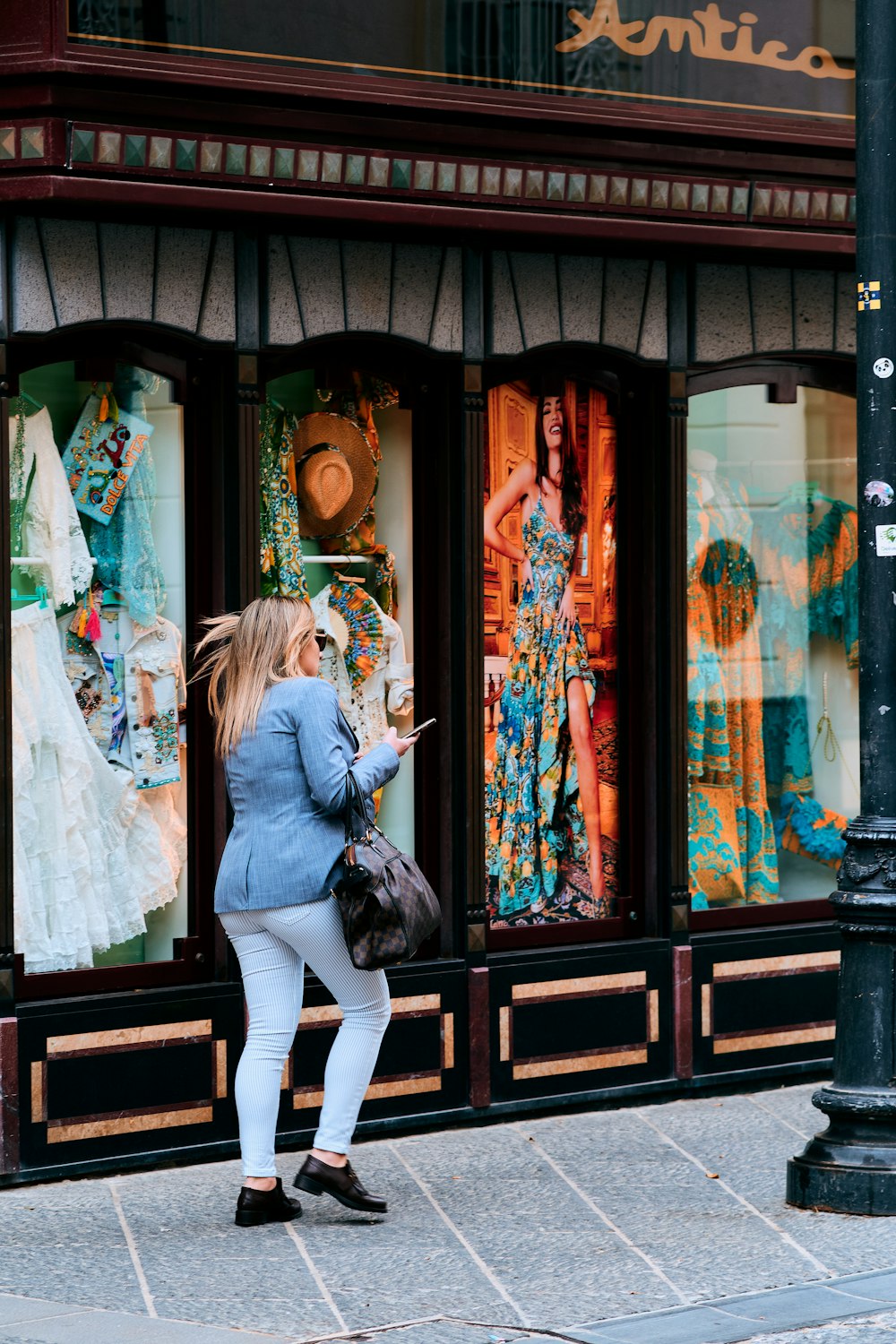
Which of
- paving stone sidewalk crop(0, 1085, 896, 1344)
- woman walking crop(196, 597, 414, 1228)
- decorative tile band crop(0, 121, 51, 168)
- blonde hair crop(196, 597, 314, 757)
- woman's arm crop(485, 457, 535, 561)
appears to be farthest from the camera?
woman's arm crop(485, 457, 535, 561)

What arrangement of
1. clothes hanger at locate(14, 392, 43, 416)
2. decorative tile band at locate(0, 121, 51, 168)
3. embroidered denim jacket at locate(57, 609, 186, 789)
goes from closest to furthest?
1. decorative tile band at locate(0, 121, 51, 168)
2. clothes hanger at locate(14, 392, 43, 416)
3. embroidered denim jacket at locate(57, 609, 186, 789)

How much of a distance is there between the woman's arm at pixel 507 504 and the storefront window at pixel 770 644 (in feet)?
2.59

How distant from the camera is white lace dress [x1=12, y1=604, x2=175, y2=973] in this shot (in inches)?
279

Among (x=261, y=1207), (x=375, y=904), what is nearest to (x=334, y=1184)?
(x=261, y=1207)

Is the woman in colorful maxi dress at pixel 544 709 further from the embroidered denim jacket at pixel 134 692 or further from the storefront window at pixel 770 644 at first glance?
the embroidered denim jacket at pixel 134 692

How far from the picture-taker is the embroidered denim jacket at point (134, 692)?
7.34m

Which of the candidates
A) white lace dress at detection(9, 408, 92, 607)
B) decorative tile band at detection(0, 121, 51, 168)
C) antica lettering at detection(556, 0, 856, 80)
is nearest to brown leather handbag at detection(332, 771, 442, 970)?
white lace dress at detection(9, 408, 92, 607)

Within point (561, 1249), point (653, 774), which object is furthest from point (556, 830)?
point (561, 1249)

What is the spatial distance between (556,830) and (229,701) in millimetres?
2359

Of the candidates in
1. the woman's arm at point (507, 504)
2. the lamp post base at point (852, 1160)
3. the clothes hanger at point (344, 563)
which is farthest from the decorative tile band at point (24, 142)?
the lamp post base at point (852, 1160)

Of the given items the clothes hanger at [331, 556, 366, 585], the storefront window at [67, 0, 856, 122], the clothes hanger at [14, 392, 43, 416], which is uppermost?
the storefront window at [67, 0, 856, 122]

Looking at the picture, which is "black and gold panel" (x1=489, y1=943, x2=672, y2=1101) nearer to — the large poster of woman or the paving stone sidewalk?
the large poster of woman

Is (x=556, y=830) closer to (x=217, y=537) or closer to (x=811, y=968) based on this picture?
(x=811, y=968)

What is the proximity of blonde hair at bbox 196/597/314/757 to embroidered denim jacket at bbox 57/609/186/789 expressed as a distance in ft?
3.55
